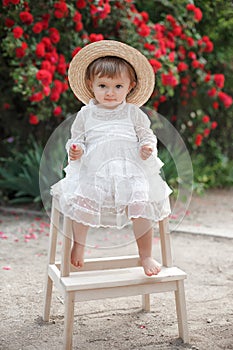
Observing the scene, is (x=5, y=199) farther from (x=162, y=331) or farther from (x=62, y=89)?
(x=162, y=331)

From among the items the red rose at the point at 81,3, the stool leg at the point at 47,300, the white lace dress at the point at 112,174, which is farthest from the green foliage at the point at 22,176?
the white lace dress at the point at 112,174

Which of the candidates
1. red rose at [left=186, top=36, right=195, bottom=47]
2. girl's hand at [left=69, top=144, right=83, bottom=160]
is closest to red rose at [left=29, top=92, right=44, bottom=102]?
red rose at [left=186, top=36, right=195, bottom=47]

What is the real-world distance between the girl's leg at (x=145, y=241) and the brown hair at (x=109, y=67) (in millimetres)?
698

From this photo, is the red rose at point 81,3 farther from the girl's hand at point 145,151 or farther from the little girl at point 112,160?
the girl's hand at point 145,151

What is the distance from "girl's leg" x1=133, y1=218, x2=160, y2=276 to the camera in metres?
2.52

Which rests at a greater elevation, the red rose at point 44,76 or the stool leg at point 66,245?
the red rose at point 44,76

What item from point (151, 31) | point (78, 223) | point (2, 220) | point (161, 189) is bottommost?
point (2, 220)

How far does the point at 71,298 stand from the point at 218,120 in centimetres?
563

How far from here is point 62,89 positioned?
17.0ft

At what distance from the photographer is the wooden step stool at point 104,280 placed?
2.47 metres

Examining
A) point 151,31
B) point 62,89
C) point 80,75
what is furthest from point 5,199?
point 80,75

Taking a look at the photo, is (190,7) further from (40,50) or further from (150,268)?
(150,268)

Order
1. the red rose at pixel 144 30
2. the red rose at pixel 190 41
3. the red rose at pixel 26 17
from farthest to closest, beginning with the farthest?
the red rose at pixel 190 41, the red rose at pixel 144 30, the red rose at pixel 26 17

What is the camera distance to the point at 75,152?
2.50 m
